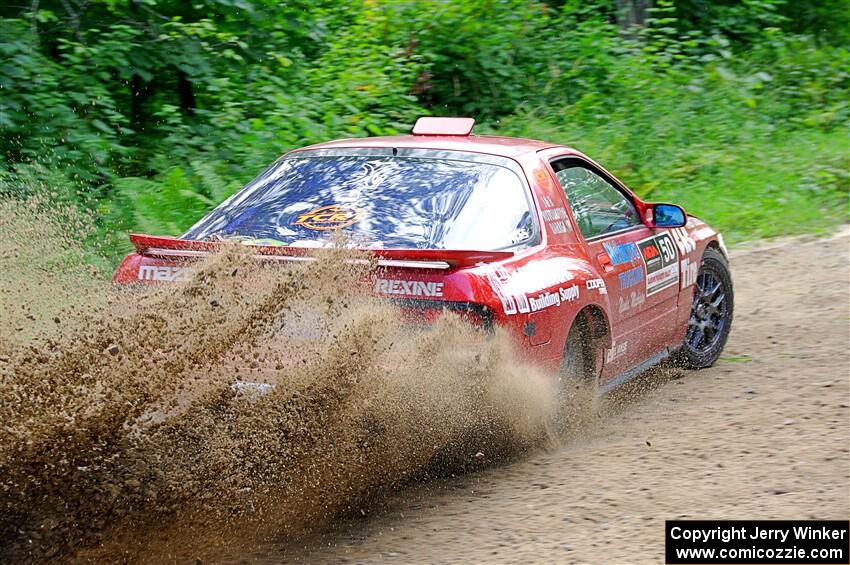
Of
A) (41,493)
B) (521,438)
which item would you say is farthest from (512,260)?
(41,493)

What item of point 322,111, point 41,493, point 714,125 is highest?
point 41,493

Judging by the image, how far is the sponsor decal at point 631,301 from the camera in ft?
19.5

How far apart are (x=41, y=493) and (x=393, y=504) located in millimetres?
1490

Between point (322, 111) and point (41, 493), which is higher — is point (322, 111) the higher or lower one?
the lower one

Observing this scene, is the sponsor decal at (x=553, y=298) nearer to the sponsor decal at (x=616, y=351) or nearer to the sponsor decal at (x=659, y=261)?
the sponsor decal at (x=616, y=351)

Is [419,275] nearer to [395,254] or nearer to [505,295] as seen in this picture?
[395,254]

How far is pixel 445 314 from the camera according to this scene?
4648 millimetres

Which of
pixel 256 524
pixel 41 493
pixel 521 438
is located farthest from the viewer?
pixel 521 438

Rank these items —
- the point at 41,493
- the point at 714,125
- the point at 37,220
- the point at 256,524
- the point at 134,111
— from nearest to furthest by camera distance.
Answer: the point at 41,493 → the point at 256,524 → the point at 37,220 → the point at 134,111 → the point at 714,125

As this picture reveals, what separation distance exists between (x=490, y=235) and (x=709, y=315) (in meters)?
2.61

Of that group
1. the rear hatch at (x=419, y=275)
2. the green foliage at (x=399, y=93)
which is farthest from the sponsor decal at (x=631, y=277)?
the green foliage at (x=399, y=93)

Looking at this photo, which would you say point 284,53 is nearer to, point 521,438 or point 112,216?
point 112,216

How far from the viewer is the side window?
19.9 ft
